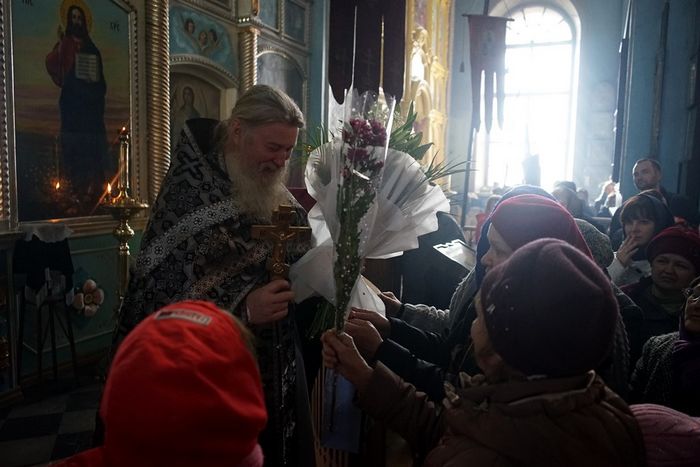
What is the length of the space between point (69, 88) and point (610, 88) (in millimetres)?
14287

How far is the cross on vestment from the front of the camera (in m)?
1.71

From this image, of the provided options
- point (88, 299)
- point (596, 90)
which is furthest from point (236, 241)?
point (596, 90)

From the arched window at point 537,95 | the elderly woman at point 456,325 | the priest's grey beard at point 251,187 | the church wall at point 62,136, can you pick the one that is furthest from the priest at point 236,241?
the arched window at point 537,95

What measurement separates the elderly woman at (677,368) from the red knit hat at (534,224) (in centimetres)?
53

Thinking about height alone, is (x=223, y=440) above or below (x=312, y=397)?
above

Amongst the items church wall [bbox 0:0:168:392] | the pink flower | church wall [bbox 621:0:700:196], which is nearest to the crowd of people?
church wall [bbox 0:0:168:392]

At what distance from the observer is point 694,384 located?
1.64m

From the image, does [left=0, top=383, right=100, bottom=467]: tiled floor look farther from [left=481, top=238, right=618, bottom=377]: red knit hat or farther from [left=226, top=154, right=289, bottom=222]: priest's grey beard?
[left=481, top=238, right=618, bottom=377]: red knit hat

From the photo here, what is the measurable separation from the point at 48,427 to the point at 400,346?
2.98 meters

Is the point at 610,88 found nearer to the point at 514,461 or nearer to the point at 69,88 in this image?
the point at 69,88

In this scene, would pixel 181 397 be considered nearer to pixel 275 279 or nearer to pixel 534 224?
pixel 275 279

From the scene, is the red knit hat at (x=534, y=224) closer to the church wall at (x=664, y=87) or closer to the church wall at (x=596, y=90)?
the church wall at (x=664, y=87)

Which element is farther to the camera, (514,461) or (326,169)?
(326,169)

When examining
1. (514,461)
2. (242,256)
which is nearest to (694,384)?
(514,461)
